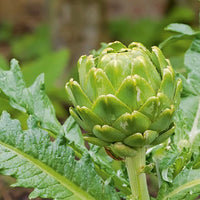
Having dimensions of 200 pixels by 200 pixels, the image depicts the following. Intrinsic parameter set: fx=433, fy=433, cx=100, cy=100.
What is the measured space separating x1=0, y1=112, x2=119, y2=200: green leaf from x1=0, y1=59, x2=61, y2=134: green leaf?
0.12 metres

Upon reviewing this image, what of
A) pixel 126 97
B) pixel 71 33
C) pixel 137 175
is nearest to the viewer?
pixel 126 97

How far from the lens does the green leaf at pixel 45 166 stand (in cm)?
94

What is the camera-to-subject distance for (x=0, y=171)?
0.93 metres

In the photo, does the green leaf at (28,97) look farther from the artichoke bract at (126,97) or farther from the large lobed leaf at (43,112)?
the artichoke bract at (126,97)

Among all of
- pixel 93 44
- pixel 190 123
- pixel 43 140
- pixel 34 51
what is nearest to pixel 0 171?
pixel 43 140

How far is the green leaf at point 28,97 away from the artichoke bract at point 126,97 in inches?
10.2

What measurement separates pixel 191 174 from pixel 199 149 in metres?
0.09

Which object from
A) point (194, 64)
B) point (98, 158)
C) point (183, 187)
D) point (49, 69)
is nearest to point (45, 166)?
point (98, 158)

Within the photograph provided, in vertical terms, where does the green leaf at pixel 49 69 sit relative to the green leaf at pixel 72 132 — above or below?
below

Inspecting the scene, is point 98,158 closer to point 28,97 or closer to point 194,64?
point 28,97

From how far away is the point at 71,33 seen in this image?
148 inches

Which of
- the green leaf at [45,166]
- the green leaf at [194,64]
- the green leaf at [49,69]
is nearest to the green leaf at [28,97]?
the green leaf at [45,166]

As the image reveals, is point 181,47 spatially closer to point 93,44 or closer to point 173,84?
point 93,44

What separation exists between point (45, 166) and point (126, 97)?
0.29 m
